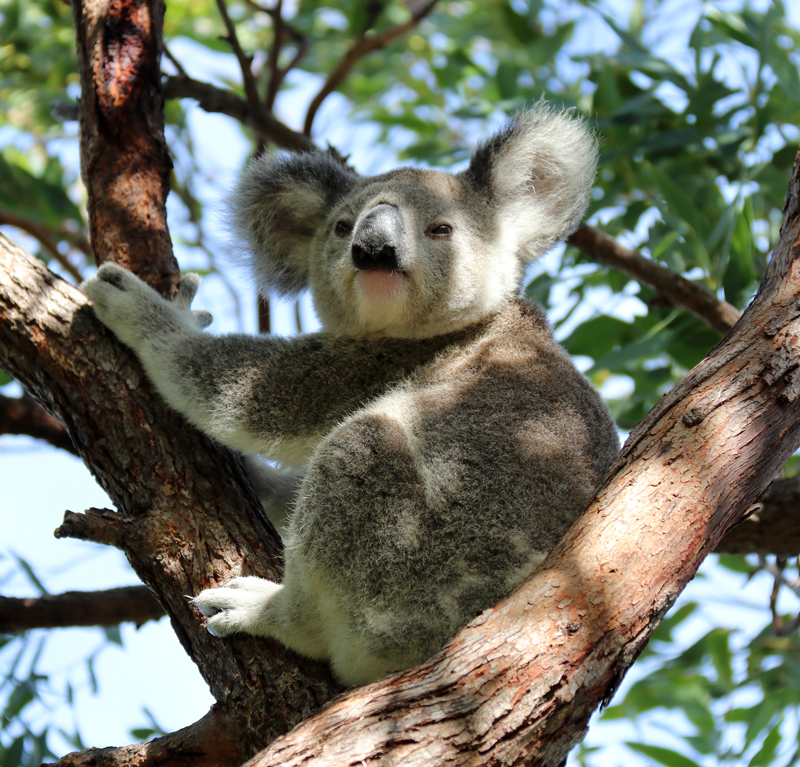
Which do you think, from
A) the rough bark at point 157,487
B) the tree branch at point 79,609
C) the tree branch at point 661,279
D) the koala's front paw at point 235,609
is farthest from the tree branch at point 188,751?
the tree branch at point 661,279

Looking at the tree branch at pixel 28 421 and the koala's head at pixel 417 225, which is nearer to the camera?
the koala's head at pixel 417 225

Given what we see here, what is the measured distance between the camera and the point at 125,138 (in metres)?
2.93

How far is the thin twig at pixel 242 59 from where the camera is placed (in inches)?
146

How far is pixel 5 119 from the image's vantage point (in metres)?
6.40

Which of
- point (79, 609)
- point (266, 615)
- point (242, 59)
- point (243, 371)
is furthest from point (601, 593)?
point (242, 59)

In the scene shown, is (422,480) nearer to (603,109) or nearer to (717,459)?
(717,459)

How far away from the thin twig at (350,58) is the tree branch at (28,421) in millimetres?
2030

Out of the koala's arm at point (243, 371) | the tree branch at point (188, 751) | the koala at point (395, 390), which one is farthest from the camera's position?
the koala's arm at point (243, 371)

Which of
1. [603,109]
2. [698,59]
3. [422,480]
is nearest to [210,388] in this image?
[422,480]

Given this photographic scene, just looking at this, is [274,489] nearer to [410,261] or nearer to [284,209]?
[410,261]

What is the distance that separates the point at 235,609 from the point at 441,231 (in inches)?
59.0

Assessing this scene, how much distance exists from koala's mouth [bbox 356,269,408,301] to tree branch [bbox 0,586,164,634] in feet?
5.23

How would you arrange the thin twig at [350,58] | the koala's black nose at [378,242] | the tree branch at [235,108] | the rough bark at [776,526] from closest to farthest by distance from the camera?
1. the koala's black nose at [378,242]
2. the rough bark at [776,526]
3. the tree branch at [235,108]
4. the thin twig at [350,58]

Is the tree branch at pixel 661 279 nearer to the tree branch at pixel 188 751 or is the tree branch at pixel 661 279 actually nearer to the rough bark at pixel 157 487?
the rough bark at pixel 157 487
